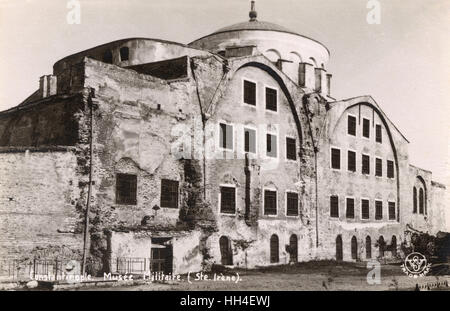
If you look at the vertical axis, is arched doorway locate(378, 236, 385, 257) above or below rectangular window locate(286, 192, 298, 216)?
below

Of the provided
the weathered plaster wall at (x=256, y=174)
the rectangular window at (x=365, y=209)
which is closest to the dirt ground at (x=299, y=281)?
the weathered plaster wall at (x=256, y=174)

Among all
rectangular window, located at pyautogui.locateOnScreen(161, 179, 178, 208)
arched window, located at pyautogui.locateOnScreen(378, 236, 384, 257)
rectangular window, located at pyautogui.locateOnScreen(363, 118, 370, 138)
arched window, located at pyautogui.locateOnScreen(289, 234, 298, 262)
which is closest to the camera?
rectangular window, located at pyautogui.locateOnScreen(161, 179, 178, 208)

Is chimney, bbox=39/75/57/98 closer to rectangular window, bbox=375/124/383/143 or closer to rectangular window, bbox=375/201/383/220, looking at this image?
rectangular window, bbox=375/124/383/143

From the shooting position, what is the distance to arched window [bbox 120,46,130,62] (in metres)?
24.3

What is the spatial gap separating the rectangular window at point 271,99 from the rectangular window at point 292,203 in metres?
4.02

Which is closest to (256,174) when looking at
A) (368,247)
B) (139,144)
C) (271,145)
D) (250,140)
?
(250,140)

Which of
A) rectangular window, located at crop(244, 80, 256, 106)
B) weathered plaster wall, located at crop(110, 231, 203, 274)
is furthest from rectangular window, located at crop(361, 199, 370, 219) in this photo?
weathered plaster wall, located at crop(110, 231, 203, 274)

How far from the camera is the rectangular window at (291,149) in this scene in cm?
2505

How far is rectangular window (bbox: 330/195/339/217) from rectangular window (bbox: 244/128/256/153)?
21.6 ft

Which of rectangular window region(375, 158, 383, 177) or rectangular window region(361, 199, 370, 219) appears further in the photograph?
rectangular window region(375, 158, 383, 177)

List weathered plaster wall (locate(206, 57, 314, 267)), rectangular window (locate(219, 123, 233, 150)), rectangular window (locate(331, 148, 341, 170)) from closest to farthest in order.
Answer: weathered plaster wall (locate(206, 57, 314, 267)), rectangular window (locate(219, 123, 233, 150)), rectangular window (locate(331, 148, 341, 170))

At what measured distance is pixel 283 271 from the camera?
2175 centimetres

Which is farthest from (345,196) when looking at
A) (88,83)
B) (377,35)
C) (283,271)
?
(88,83)

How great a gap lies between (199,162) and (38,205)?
21.3 ft
